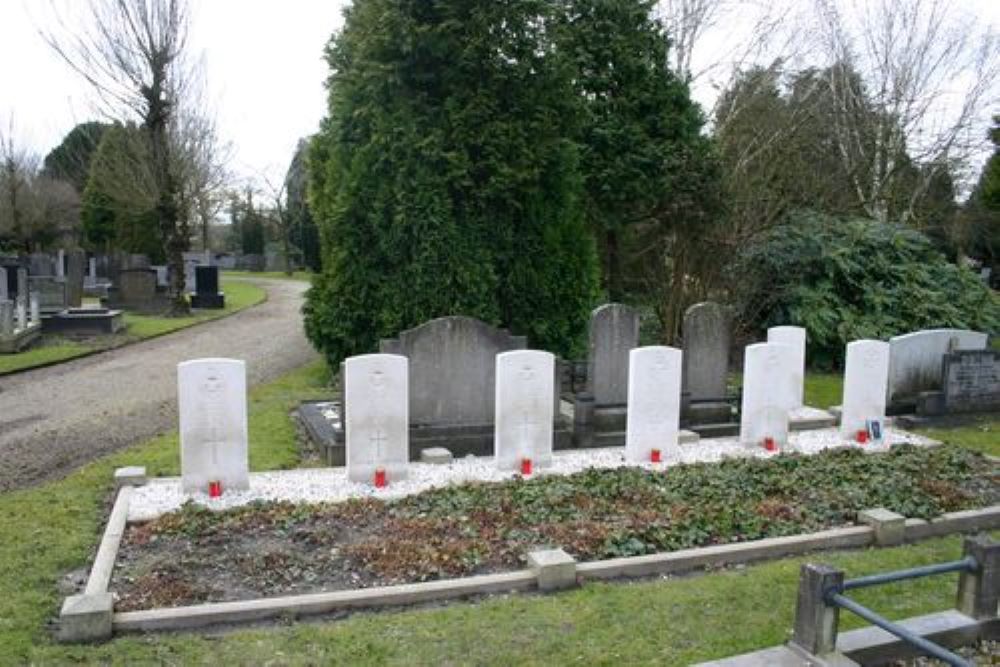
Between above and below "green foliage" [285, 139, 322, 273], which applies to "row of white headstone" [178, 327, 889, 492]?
below

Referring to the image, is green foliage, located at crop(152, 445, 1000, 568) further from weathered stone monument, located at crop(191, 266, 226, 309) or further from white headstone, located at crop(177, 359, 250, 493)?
weathered stone monument, located at crop(191, 266, 226, 309)

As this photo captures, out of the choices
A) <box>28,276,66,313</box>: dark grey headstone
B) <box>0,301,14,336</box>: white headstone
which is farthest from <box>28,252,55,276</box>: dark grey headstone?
<box>0,301,14,336</box>: white headstone

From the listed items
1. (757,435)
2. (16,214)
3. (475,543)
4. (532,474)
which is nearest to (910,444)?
(757,435)

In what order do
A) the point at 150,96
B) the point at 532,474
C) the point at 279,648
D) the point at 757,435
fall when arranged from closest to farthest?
the point at 279,648, the point at 532,474, the point at 757,435, the point at 150,96

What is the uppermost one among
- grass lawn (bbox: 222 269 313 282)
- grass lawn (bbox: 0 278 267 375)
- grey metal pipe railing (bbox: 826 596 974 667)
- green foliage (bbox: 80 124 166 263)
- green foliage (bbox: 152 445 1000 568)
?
green foliage (bbox: 80 124 166 263)

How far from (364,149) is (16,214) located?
29.7 m

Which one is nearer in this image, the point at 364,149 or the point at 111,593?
the point at 111,593

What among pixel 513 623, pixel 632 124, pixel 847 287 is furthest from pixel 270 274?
pixel 513 623

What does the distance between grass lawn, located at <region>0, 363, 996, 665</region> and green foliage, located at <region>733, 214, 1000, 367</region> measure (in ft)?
32.2

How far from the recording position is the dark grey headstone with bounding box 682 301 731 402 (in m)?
10.2

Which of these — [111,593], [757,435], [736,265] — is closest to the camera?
[111,593]

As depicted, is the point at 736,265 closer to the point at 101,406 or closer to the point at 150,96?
the point at 101,406

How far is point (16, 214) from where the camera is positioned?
3397 centimetres

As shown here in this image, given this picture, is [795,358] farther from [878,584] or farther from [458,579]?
[458,579]
